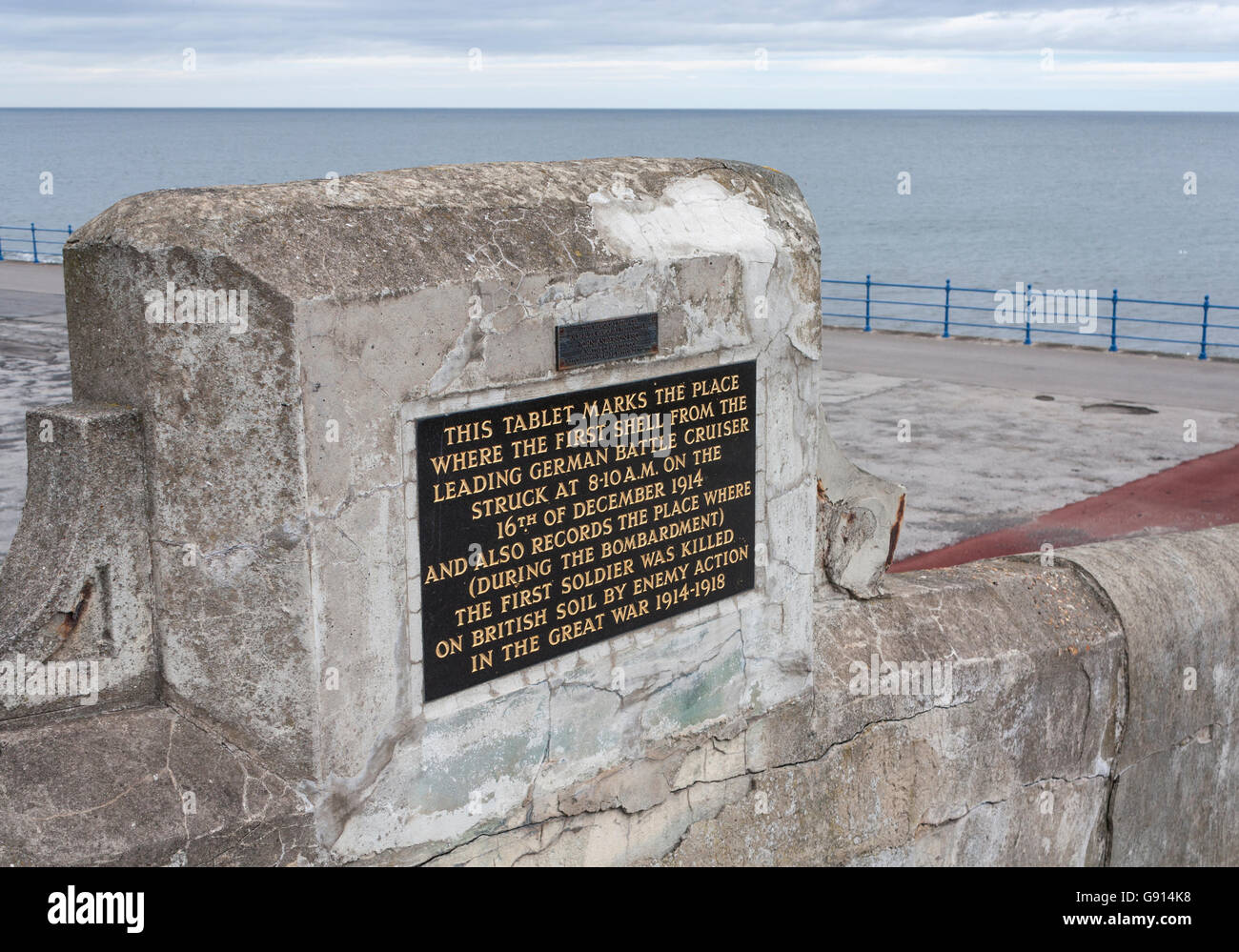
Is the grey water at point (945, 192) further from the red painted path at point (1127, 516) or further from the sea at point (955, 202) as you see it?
the red painted path at point (1127, 516)

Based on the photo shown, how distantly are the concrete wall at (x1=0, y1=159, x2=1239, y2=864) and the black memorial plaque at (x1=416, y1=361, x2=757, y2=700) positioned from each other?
69 millimetres

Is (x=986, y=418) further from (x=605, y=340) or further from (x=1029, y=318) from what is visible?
(x=605, y=340)

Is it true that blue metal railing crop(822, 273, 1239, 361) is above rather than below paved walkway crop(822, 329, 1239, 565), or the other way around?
above

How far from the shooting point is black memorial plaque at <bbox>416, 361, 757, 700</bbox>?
3447mm

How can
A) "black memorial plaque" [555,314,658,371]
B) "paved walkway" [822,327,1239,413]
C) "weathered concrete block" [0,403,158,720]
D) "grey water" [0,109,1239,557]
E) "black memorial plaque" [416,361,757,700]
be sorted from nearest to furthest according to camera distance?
"weathered concrete block" [0,403,158,720] < "black memorial plaque" [416,361,757,700] < "black memorial plaque" [555,314,658,371] < "paved walkway" [822,327,1239,413] < "grey water" [0,109,1239,557]

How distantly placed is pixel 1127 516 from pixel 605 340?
26.2ft

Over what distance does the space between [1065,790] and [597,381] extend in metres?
2.97

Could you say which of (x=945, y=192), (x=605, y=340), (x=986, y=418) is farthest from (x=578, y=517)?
(x=945, y=192)

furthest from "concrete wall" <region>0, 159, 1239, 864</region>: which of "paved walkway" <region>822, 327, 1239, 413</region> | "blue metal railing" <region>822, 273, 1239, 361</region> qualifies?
"paved walkway" <region>822, 327, 1239, 413</region>

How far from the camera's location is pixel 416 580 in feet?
11.1

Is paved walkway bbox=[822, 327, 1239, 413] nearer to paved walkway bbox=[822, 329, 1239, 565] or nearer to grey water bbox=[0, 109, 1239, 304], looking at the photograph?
paved walkway bbox=[822, 329, 1239, 565]

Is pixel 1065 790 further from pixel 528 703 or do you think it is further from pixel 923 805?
pixel 528 703

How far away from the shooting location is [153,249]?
3027 millimetres

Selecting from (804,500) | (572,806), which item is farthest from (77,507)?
(804,500)
